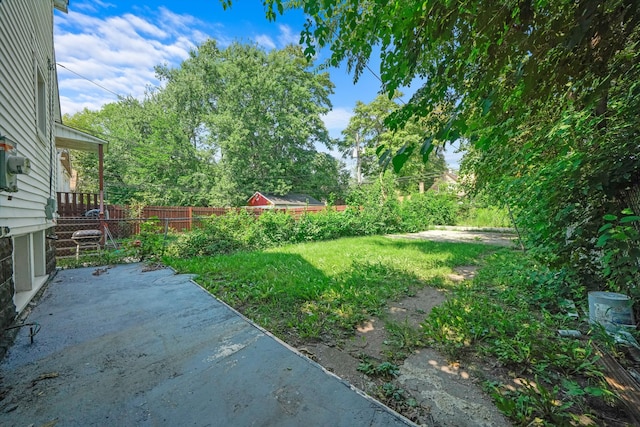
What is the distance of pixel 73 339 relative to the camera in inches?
98.8

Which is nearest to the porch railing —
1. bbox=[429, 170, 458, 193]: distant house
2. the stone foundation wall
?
the stone foundation wall

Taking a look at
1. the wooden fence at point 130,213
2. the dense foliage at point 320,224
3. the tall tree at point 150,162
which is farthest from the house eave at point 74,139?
the tall tree at point 150,162

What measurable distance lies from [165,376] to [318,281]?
101 inches

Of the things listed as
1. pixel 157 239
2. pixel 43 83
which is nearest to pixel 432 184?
pixel 157 239

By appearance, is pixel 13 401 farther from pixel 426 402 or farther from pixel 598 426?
pixel 598 426

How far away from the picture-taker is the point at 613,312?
8.00ft

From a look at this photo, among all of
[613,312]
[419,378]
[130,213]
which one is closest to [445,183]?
[613,312]

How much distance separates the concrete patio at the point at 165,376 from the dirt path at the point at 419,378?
0.17 metres

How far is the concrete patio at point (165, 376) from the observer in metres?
1.55

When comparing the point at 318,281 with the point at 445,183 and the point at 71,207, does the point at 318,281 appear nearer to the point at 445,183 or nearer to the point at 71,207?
the point at 71,207

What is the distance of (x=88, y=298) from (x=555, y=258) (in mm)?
5906

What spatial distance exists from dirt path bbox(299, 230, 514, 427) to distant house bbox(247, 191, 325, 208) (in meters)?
16.4

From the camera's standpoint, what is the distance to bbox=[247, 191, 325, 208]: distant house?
19.2 meters

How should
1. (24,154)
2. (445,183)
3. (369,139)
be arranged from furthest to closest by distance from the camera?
(369,139) → (445,183) → (24,154)
